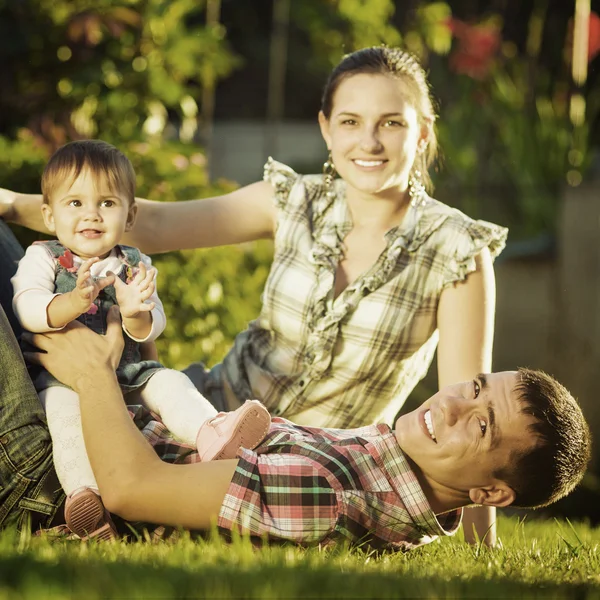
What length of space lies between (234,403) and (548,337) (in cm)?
450

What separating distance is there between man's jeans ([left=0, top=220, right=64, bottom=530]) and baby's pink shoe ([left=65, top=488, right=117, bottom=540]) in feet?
0.44

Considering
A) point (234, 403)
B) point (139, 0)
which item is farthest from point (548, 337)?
point (234, 403)

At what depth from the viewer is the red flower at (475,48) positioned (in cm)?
913

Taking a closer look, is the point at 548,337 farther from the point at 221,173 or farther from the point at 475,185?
the point at 221,173

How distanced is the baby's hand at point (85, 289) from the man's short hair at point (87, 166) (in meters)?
0.27

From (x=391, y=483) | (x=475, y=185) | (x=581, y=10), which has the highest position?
(x=581, y=10)

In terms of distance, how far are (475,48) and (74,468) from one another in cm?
704

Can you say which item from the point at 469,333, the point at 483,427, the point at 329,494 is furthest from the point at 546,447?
the point at 469,333

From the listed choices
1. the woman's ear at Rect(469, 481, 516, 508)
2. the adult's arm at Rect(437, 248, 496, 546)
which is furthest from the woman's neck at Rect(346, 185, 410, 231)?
the woman's ear at Rect(469, 481, 516, 508)

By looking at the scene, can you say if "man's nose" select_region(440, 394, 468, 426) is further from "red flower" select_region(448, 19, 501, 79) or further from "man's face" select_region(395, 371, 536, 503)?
"red flower" select_region(448, 19, 501, 79)

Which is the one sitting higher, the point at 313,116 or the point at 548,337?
the point at 313,116

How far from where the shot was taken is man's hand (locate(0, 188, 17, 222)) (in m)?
3.73

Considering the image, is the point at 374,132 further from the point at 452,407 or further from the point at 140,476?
the point at 140,476

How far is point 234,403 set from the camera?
13.5 ft
